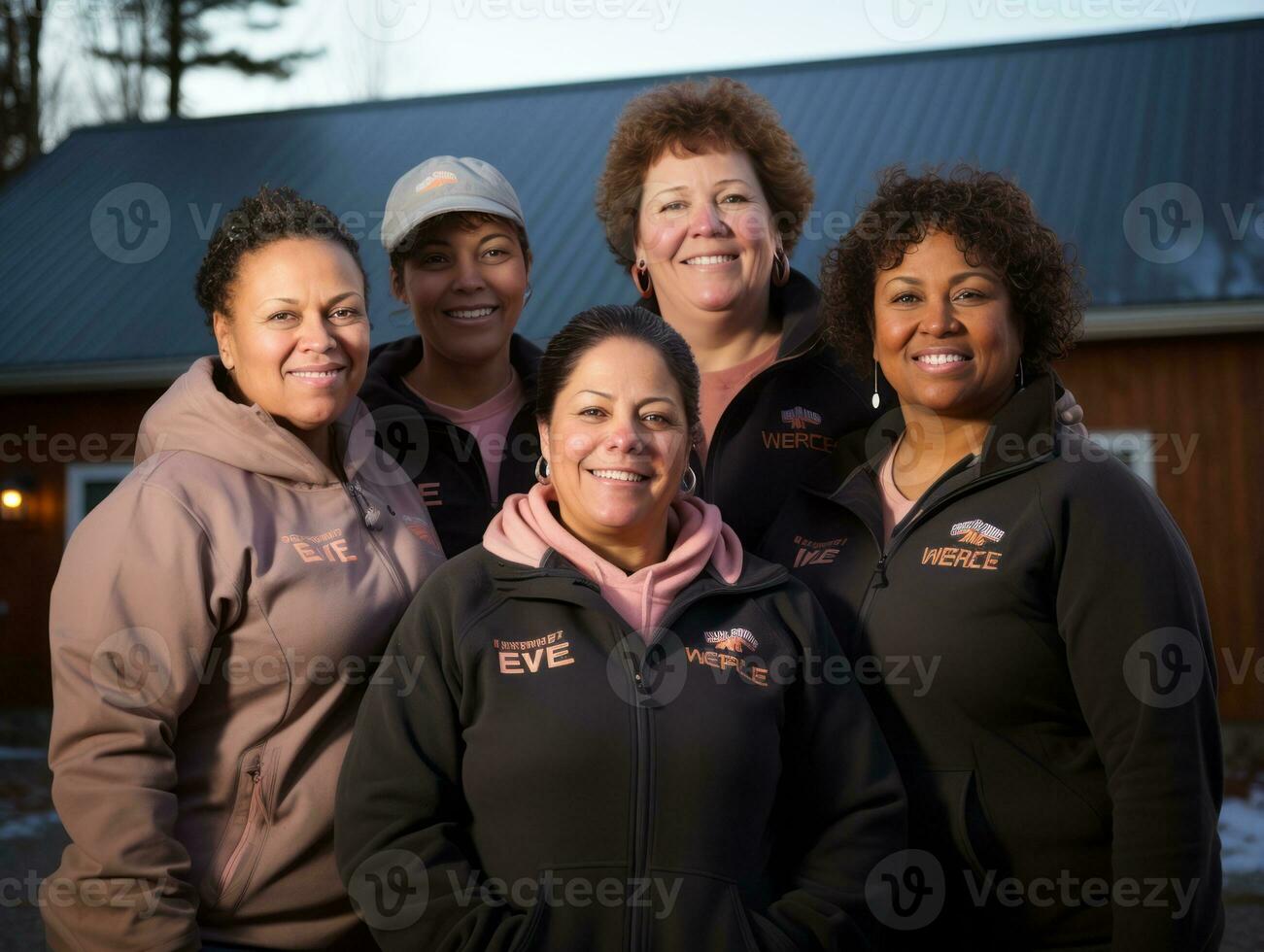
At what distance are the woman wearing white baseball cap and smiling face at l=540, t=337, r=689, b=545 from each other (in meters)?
0.95

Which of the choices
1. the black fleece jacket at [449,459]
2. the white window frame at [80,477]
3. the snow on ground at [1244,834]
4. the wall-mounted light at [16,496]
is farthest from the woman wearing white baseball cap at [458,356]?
the wall-mounted light at [16,496]

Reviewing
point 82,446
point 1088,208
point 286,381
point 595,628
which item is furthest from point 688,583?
point 82,446

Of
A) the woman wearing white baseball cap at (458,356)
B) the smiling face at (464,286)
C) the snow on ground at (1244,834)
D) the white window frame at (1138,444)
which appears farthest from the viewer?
the white window frame at (1138,444)

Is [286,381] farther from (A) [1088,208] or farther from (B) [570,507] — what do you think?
(A) [1088,208]

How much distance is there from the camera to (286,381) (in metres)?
2.98

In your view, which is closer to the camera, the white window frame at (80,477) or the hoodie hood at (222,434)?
the hoodie hood at (222,434)

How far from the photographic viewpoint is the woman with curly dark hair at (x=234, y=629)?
257cm

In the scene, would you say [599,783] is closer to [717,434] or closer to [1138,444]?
[717,434]

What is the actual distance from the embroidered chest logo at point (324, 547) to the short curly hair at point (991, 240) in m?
1.58

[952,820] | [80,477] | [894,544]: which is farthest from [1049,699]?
[80,477]

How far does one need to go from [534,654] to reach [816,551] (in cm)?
95

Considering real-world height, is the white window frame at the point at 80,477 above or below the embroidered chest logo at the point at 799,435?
above

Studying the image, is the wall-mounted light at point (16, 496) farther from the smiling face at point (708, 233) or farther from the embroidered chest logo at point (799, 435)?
the embroidered chest logo at point (799, 435)

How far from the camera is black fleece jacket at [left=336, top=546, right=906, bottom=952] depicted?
2.49 m
